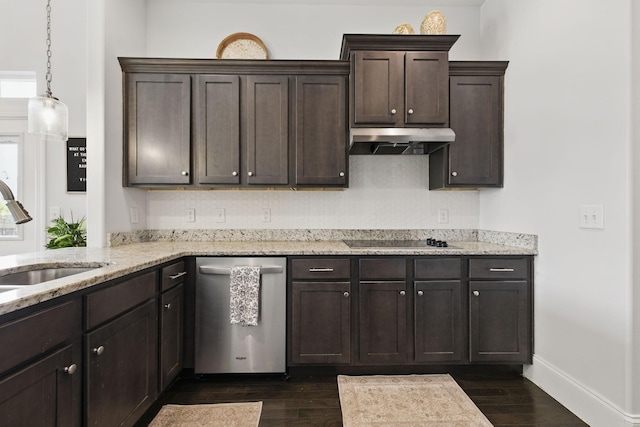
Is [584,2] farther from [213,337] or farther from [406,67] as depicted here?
[213,337]

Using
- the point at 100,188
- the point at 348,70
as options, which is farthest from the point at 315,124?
the point at 100,188

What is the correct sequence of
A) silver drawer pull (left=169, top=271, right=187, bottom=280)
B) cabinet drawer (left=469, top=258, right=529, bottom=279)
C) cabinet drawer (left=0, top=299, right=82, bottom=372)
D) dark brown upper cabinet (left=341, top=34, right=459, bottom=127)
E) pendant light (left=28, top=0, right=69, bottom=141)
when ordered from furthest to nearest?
dark brown upper cabinet (left=341, top=34, right=459, bottom=127), cabinet drawer (left=469, top=258, right=529, bottom=279), silver drawer pull (left=169, top=271, right=187, bottom=280), pendant light (left=28, top=0, right=69, bottom=141), cabinet drawer (left=0, top=299, right=82, bottom=372)

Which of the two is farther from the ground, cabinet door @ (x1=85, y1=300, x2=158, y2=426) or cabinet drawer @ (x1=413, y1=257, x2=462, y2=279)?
cabinet drawer @ (x1=413, y1=257, x2=462, y2=279)

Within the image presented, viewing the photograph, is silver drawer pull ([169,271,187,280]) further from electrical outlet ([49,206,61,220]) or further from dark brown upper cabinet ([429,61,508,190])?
dark brown upper cabinet ([429,61,508,190])

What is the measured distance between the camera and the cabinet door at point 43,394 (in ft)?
3.43

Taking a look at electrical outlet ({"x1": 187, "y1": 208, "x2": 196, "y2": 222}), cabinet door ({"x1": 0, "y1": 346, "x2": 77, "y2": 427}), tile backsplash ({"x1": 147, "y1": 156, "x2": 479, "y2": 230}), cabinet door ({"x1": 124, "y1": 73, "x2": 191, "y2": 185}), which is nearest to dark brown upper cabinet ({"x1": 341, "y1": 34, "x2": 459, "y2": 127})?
tile backsplash ({"x1": 147, "y1": 156, "x2": 479, "y2": 230})

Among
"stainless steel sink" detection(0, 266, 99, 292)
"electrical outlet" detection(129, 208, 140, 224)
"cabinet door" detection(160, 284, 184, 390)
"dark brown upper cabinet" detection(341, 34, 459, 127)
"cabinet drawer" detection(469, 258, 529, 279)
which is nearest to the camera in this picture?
"stainless steel sink" detection(0, 266, 99, 292)

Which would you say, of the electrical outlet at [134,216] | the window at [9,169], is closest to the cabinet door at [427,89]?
the electrical outlet at [134,216]

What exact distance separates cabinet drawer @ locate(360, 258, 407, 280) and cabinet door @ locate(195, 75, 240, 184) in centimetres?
129

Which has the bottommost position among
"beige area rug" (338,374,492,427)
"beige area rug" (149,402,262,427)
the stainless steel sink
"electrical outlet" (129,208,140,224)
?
"beige area rug" (149,402,262,427)

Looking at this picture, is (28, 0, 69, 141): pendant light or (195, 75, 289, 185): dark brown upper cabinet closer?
(28, 0, 69, 141): pendant light

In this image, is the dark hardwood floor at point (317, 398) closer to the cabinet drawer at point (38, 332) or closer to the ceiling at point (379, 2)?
the cabinet drawer at point (38, 332)

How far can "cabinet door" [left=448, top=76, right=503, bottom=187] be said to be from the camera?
111 inches

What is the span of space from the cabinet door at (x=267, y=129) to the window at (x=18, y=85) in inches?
93.0
